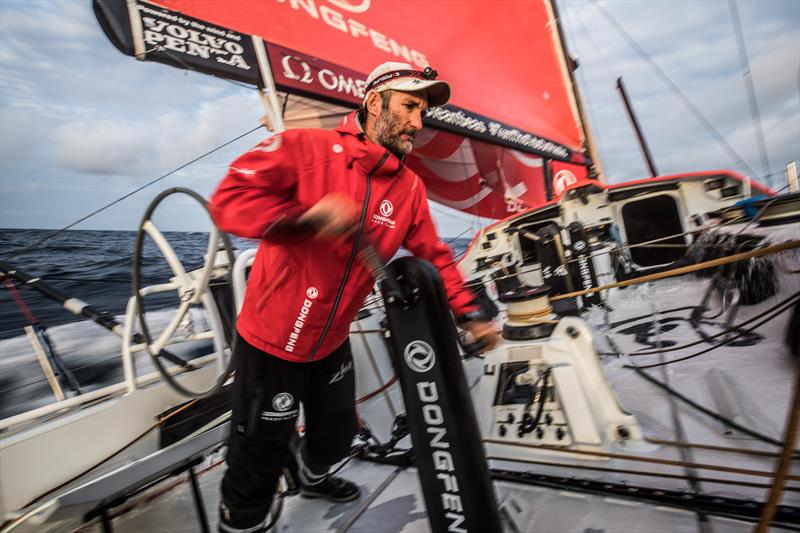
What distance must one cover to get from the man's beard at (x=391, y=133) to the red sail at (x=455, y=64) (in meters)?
1.72

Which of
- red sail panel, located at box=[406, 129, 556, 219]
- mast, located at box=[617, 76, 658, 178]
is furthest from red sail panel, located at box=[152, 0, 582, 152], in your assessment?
mast, located at box=[617, 76, 658, 178]

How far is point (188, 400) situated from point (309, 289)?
121 cm

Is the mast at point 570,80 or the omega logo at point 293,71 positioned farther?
the mast at point 570,80

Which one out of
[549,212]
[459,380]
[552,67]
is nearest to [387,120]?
[459,380]

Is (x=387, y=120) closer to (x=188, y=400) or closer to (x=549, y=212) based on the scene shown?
(x=188, y=400)

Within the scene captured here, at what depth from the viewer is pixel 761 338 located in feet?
8.03

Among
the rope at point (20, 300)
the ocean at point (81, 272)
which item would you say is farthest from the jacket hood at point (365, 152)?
the ocean at point (81, 272)

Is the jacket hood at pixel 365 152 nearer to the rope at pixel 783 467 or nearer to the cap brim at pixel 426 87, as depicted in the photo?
the cap brim at pixel 426 87

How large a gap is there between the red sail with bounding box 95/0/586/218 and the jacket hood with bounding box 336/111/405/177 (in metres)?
1.69

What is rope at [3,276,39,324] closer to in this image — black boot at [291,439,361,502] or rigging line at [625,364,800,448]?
black boot at [291,439,361,502]

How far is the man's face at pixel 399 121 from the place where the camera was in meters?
1.15

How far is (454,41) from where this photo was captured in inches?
225

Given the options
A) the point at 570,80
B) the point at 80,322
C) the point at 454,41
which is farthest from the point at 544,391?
the point at 570,80

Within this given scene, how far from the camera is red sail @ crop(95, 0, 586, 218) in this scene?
3.03 metres
